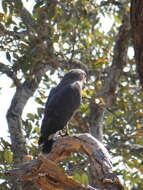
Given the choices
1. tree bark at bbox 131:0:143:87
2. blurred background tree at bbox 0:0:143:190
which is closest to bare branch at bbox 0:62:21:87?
blurred background tree at bbox 0:0:143:190

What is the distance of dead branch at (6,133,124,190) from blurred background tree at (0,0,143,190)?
156cm

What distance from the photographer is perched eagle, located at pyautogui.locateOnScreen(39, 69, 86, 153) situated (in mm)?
5280

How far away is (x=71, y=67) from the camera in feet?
21.8

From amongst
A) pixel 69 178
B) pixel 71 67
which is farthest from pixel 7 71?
pixel 69 178

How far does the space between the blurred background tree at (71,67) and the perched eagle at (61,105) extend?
180 mm

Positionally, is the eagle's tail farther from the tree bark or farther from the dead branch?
the tree bark

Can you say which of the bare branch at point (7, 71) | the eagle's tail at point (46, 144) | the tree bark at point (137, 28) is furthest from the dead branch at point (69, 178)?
the bare branch at point (7, 71)

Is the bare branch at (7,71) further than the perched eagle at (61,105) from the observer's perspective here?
Yes

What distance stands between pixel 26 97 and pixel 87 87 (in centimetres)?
111

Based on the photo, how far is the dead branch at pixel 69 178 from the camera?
3408 mm

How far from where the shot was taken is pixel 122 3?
20.4 ft

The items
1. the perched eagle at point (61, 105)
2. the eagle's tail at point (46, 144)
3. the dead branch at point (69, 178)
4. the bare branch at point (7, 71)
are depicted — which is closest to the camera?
the dead branch at point (69, 178)

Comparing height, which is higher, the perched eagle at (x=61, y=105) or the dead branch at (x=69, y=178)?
the perched eagle at (x=61, y=105)

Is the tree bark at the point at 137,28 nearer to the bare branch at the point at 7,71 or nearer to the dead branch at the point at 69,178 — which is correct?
the dead branch at the point at 69,178
